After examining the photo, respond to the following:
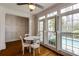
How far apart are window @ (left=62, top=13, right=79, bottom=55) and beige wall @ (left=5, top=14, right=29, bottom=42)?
79cm

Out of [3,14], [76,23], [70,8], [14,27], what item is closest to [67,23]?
[76,23]

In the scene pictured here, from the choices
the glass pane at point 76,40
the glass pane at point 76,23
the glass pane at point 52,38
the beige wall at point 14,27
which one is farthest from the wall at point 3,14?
the glass pane at point 76,40

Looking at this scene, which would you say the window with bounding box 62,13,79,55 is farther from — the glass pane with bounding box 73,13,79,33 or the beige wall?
the beige wall

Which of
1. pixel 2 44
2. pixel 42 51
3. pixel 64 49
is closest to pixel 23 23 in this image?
pixel 2 44

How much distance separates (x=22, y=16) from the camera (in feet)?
5.11

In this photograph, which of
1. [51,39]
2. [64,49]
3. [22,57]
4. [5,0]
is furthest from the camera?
[51,39]

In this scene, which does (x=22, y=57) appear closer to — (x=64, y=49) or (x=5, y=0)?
(x=64, y=49)

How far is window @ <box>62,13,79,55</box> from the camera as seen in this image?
1.36 m

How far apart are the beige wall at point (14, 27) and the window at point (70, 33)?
79 centimetres

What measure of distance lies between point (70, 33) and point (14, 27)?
115 centimetres

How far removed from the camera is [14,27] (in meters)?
1.56

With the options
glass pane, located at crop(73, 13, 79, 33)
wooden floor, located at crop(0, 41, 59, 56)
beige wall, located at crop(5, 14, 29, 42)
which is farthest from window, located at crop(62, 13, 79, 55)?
beige wall, located at crop(5, 14, 29, 42)

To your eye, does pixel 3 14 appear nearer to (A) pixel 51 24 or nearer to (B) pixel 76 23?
(A) pixel 51 24

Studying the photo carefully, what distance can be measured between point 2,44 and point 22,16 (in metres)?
0.71
